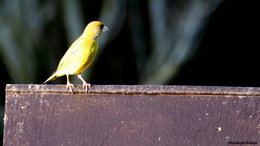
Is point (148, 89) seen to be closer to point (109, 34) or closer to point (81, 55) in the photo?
point (81, 55)

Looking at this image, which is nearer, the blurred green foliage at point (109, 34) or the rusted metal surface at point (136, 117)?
the rusted metal surface at point (136, 117)

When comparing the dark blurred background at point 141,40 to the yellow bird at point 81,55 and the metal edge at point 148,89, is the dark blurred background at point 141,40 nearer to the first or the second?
the yellow bird at point 81,55

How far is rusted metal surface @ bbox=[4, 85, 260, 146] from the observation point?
10.0 ft

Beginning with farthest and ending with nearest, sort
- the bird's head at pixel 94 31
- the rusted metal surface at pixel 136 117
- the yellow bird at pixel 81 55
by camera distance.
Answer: the bird's head at pixel 94 31 → the yellow bird at pixel 81 55 → the rusted metal surface at pixel 136 117

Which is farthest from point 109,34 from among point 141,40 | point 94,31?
point 94,31

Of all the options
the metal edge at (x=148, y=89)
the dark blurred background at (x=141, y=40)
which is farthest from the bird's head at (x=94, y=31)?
the dark blurred background at (x=141, y=40)

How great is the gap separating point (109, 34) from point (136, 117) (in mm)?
8507

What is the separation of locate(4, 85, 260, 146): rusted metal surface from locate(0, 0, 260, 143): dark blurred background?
8.07 meters

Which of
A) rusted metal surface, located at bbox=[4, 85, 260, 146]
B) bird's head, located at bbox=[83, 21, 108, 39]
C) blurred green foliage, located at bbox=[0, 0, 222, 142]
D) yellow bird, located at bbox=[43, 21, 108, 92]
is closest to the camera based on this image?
rusted metal surface, located at bbox=[4, 85, 260, 146]

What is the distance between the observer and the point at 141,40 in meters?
12.5

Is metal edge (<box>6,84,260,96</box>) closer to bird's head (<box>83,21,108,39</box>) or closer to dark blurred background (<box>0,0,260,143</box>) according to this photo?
bird's head (<box>83,21,108,39</box>)

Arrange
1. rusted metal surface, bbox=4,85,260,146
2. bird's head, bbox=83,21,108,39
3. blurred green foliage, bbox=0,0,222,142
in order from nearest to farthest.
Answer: rusted metal surface, bbox=4,85,260,146 < bird's head, bbox=83,21,108,39 < blurred green foliage, bbox=0,0,222,142

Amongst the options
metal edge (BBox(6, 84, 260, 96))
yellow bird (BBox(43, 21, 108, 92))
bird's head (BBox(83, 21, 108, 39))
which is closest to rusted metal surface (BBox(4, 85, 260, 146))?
metal edge (BBox(6, 84, 260, 96))

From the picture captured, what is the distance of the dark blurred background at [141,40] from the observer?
1154cm
